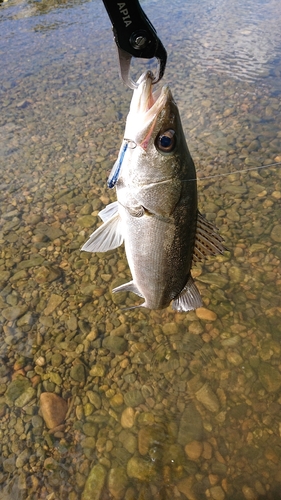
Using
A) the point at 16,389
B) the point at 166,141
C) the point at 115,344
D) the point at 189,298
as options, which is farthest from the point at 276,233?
the point at 16,389

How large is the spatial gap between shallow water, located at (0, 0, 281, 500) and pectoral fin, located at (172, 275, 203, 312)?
1.49 m

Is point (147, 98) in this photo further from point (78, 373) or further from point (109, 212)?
point (78, 373)

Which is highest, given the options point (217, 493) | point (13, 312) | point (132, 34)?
point (132, 34)

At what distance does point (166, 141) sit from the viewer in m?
2.09

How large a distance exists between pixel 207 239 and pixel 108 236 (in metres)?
0.66

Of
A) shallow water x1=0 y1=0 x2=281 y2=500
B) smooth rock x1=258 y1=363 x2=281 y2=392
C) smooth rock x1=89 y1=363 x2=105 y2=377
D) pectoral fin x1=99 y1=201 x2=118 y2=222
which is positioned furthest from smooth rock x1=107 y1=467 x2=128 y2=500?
pectoral fin x1=99 y1=201 x2=118 y2=222

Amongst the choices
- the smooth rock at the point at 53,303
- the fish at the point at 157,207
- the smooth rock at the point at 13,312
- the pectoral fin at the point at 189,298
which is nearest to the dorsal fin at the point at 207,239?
the fish at the point at 157,207

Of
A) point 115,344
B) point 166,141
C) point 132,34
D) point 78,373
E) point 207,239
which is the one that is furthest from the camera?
point 115,344

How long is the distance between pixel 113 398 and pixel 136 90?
2.92 m

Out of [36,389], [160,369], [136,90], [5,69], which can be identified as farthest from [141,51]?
[5,69]

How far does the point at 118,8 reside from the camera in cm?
191

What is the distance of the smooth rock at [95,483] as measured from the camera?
324 centimetres

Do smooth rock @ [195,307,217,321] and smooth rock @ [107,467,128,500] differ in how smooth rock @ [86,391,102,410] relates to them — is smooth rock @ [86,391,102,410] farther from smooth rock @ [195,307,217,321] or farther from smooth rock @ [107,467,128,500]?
smooth rock @ [195,307,217,321]

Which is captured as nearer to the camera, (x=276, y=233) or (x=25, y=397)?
(x=25, y=397)
